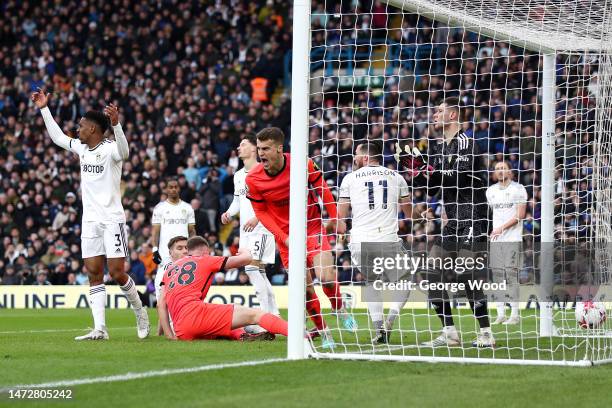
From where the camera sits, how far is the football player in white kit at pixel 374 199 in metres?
10.9

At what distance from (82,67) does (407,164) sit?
72.4 ft

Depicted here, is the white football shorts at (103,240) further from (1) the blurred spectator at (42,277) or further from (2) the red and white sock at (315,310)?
(1) the blurred spectator at (42,277)

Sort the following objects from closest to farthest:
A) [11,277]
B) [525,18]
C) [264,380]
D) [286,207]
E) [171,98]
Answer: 1. [264,380]
2. [286,207]
3. [525,18]
4. [11,277]
5. [171,98]

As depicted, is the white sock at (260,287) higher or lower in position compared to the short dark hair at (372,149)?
lower

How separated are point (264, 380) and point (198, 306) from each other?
11.3 feet

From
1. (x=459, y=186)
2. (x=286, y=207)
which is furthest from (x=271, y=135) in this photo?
(x=459, y=186)

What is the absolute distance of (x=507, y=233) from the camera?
14.9 metres

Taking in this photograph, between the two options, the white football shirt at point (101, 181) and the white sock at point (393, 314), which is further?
the white football shirt at point (101, 181)

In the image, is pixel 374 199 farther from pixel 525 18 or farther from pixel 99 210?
pixel 99 210

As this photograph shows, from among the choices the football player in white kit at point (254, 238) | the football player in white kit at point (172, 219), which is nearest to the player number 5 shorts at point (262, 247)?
the football player in white kit at point (254, 238)

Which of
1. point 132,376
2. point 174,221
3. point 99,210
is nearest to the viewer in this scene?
point 132,376

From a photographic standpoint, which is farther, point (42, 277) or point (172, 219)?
point (42, 277)

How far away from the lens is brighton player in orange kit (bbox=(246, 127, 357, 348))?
9.66 metres

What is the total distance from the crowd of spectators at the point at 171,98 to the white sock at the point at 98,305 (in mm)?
10065
